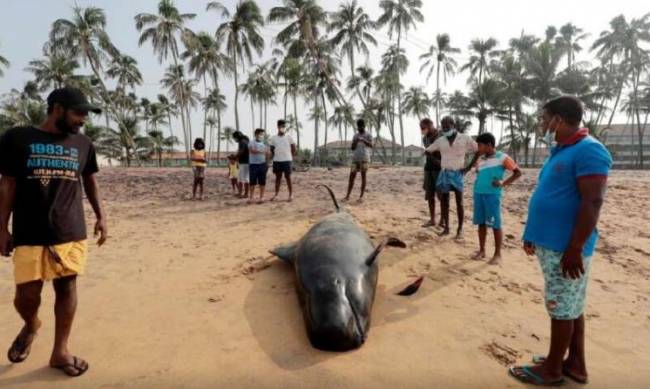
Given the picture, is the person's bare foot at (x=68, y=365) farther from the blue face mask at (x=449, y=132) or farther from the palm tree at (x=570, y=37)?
the palm tree at (x=570, y=37)

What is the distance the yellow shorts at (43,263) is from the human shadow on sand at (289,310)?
5.50 feet

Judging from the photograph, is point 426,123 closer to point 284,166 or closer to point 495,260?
point 495,260

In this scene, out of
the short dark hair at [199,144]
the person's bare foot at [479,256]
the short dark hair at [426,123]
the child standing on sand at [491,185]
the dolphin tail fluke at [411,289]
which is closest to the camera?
the dolphin tail fluke at [411,289]

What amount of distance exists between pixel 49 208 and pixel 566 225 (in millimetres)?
3666

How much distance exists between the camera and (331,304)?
12.1 feet

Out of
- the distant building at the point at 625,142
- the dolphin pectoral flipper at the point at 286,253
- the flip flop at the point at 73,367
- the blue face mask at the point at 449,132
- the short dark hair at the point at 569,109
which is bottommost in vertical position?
the flip flop at the point at 73,367

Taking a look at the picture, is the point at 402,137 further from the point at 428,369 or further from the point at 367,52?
the point at 428,369

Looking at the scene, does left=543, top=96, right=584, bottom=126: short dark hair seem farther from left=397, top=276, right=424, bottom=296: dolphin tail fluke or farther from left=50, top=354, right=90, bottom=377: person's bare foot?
left=50, top=354, right=90, bottom=377: person's bare foot

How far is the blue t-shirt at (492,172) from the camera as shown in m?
5.96

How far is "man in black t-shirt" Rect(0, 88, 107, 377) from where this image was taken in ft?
9.80

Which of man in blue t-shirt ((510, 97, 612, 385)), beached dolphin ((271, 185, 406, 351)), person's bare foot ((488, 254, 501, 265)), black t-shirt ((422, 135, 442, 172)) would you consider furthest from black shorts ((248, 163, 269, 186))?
man in blue t-shirt ((510, 97, 612, 385))

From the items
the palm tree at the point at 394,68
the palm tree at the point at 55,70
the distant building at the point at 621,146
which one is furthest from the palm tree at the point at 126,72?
the distant building at the point at 621,146

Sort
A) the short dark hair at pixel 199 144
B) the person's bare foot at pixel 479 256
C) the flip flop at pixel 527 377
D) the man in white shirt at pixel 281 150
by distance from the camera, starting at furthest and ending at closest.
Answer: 1. the short dark hair at pixel 199 144
2. the man in white shirt at pixel 281 150
3. the person's bare foot at pixel 479 256
4. the flip flop at pixel 527 377

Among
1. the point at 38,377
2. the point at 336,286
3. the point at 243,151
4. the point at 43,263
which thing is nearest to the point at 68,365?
the point at 38,377
